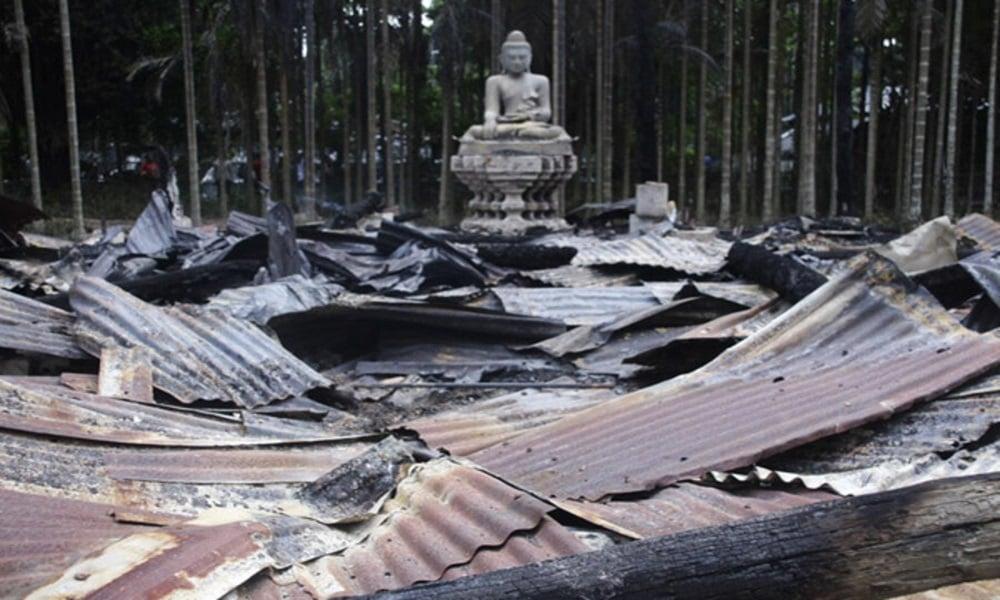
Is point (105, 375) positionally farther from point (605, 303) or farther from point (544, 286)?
point (544, 286)

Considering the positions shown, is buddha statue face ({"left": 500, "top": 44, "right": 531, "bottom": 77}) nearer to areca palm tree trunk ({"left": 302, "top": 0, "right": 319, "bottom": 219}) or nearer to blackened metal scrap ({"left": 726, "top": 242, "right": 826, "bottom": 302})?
areca palm tree trunk ({"left": 302, "top": 0, "right": 319, "bottom": 219})

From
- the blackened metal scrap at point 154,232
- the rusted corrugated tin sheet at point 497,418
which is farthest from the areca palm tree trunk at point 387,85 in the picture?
the rusted corrugated tin sheet at point 497,418

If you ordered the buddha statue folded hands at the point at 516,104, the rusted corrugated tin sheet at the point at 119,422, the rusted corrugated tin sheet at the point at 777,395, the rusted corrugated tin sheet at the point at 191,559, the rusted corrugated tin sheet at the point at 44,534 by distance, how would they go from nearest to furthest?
the rusted corrugated tin sheet at the point at 191,559 < the rusted corrugated tin sheet at the point at 44,534 < the rusted corrugated tin sheet at the point at 119,422 < the rusted corrugated tin sheet at the point at 777,395 < the buddha statue folded hands at the point at 516,104

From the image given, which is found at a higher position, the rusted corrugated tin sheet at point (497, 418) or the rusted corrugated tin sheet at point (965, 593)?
the rusted corrugated tin sheet at point (965, 593)

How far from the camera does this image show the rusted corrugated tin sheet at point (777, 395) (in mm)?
4664

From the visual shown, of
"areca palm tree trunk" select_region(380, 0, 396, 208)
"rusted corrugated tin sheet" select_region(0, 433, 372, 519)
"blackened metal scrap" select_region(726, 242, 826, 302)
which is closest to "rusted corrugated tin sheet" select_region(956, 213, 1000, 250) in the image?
"blackened metal scrap" select_region(726, 242, 826, 302)

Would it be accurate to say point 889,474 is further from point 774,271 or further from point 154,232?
point 154,232

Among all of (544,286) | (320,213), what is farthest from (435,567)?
(320,213)

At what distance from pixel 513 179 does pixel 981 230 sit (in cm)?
843

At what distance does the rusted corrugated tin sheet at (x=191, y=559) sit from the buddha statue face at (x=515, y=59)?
17.4 meters

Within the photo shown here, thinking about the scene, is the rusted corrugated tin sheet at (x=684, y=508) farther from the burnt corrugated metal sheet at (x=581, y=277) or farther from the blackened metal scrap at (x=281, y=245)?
the blackened metal scrap at (x=281, y=245)

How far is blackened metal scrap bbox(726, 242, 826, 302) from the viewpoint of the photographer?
7.45 metres

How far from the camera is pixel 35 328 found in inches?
267

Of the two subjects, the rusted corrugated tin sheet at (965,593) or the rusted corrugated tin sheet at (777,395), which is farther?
the rusted corrugated tin sheet at (777,395)
